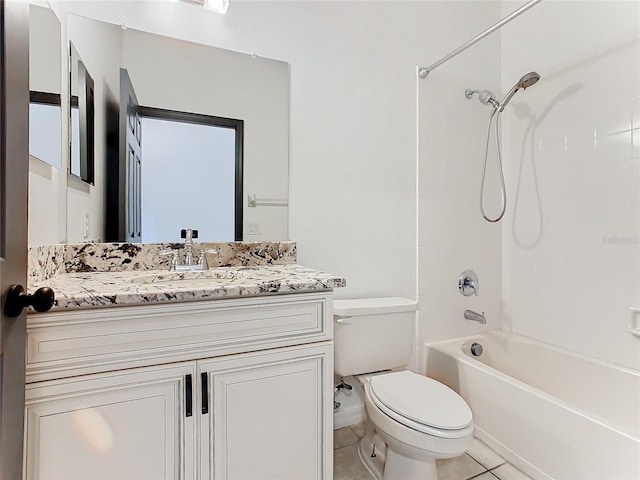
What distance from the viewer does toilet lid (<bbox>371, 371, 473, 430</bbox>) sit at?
1.21 meters

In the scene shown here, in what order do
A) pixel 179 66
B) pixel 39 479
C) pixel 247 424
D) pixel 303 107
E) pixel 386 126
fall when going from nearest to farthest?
1. pixel 39 479
2. pixel 247 424
3. pixel 179 66
4. pixel 303 107
5. pixel 386 126

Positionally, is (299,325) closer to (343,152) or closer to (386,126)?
(343,152)

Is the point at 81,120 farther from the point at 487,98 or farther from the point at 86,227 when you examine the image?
the point at 487,98

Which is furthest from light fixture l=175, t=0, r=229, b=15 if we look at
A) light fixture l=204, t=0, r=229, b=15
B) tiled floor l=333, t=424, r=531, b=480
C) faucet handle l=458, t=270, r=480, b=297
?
tiled floor l=333, t=424, r=531, b=480

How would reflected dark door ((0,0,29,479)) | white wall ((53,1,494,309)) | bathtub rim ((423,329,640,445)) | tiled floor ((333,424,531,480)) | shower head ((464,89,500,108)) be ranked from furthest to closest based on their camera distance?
shower head ((464,89,500,108)) → white wall ((53,1,494,309)) → tiled floor ((333,424,531,480)) → bathtub rim ((423,329,640,445)) → reflected dark door ((0,0,29,479))

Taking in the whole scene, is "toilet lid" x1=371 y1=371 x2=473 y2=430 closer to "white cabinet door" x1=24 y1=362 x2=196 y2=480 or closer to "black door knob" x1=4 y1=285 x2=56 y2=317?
Result: "white cabinet door" x1=24 y1=362 x2=196 y2=480

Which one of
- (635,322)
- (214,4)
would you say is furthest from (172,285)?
(635,322)

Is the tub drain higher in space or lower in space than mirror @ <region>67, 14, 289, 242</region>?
lower

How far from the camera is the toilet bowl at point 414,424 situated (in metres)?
1.18

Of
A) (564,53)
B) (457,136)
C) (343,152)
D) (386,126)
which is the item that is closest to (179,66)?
(343,152)

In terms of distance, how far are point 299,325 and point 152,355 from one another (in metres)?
0.43

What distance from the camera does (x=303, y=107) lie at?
1681mm

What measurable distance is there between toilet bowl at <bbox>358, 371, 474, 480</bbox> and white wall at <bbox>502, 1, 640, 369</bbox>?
974 mm

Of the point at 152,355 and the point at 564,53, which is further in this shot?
the point at 564,53
